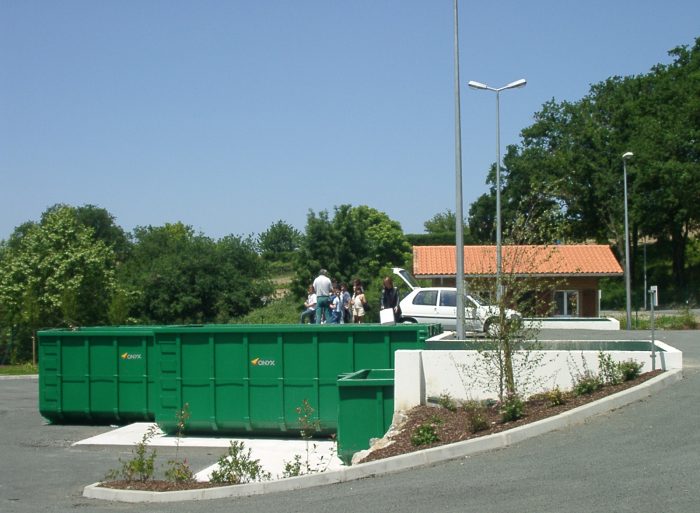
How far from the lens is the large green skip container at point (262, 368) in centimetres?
1449

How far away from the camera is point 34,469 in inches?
482

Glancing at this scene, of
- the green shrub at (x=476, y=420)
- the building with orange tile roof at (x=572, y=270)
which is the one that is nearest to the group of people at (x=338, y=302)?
the green shrub at (x=476, y=420)

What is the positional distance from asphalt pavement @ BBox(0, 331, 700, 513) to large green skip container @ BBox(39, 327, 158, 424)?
448 centimetres

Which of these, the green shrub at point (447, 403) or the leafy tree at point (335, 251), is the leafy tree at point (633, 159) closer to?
the leafy tree at point (335, 251)

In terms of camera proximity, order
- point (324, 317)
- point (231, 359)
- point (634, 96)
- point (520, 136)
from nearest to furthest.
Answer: point (231, 359) < point (324, 317) < point (634, 96) < point (520, 136)

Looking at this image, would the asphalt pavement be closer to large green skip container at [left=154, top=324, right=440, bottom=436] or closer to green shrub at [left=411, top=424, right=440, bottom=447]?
green shrub at [left=411, top=424, right=440, bottom=447]

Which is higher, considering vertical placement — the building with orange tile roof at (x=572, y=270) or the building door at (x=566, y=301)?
the building with orange tile roof at (x=572, y=270)

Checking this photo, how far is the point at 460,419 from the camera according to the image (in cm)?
1072

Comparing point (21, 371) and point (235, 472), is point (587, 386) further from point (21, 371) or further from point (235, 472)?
point (21, 371)

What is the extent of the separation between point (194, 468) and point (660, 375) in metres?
6.42

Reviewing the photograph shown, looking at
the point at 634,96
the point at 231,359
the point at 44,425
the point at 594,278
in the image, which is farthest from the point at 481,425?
the point at 634,96

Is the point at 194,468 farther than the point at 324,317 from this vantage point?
No

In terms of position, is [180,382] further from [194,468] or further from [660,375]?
[660,375]

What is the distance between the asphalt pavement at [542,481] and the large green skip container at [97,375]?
4479mm
